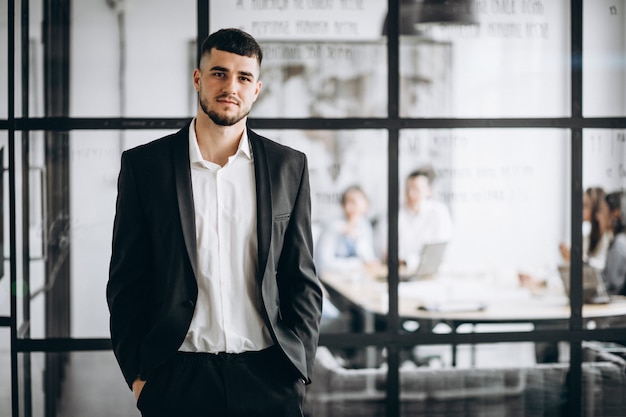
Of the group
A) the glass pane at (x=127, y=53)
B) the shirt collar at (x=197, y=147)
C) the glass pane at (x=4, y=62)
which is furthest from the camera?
the glass pane at (x=127, y=53)

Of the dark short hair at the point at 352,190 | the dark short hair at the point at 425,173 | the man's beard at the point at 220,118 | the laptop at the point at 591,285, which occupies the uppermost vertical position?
the man's beard at the point at 220,118

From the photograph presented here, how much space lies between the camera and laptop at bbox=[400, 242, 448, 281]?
13.5ft

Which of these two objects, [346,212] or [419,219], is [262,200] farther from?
[346,212]

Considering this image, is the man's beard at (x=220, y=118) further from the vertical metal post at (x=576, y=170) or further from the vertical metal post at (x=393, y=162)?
the vertical metal post at (x=576, y=170)

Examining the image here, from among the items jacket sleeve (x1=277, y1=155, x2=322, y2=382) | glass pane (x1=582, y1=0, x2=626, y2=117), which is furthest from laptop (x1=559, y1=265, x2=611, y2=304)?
jacket sleeve (x1=277, y1=155, x2=322, y2=382)

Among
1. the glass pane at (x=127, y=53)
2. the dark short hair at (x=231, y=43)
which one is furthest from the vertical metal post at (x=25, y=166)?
the dark short hair at (x=231, y=43)

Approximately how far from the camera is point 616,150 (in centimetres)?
403

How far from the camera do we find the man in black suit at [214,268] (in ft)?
7.87

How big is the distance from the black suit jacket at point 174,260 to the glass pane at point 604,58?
6.79ft

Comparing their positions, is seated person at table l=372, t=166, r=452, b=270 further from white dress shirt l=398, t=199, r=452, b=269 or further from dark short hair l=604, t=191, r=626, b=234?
dark short hair l=604, t=191, r=626, b=234

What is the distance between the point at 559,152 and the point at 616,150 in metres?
0.30

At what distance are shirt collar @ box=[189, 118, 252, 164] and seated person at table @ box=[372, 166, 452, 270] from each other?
5.34 ft

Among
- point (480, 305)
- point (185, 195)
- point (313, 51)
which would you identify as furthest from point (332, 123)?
point (185, 195)

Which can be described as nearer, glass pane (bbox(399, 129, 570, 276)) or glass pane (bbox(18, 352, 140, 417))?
glass pane (bbox(18, 352, 140, 417))
